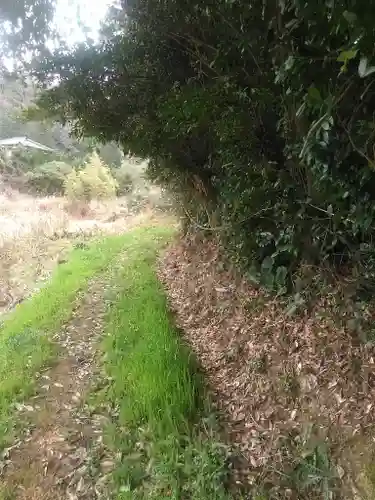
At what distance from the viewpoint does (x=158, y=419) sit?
12.3 feet

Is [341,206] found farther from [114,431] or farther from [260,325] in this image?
[114,431]

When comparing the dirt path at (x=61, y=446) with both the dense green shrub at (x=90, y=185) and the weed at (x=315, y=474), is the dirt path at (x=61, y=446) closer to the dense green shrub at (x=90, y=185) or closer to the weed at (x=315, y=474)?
the weed at (x=315, y=474)

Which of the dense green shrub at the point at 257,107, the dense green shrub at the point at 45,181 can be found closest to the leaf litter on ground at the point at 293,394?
the dense green shrub at the point at 257,107

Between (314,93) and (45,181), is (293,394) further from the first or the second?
(45,181)

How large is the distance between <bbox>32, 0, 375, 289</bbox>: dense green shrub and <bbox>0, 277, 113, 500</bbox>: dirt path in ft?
8.30

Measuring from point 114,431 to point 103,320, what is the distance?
3.03m

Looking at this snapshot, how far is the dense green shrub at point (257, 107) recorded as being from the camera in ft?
8.29

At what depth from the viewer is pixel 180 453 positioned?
11.3 feet

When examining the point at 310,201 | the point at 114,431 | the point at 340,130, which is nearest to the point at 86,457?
the point at 114,431

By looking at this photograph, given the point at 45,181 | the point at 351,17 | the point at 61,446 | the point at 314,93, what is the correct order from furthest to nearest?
the point at 45,181
the point at 61,446
the point at 314,93
the point at 351,17

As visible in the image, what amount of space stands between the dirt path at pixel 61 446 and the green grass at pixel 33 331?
0.66ft

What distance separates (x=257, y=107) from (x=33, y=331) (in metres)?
4.59

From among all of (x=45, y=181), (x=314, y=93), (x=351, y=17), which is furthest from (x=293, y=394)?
(x=45, y=181)

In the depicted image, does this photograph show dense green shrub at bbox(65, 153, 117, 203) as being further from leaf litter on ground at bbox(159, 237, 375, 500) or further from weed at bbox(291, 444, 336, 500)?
weed at bbox(291, 444, 336, 500)
